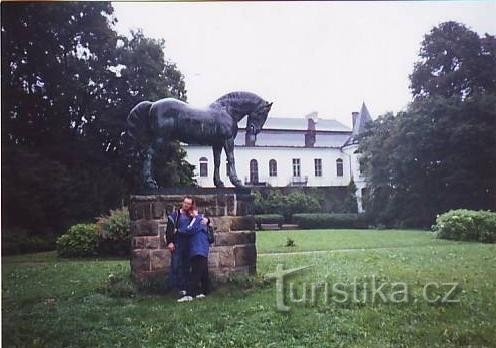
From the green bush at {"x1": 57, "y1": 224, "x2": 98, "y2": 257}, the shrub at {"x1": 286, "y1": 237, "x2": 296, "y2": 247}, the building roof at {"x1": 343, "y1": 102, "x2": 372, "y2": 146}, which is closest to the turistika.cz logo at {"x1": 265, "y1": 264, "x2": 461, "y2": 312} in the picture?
the shrub at {"x1": 286, "y1": 237, "x2": 296, "y2": 247}

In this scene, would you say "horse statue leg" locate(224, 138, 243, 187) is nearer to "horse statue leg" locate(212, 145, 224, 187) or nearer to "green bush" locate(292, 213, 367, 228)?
"horse statue leg" locate(212, 145, 224, 187)

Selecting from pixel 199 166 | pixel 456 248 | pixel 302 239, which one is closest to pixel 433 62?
pixel 456 248

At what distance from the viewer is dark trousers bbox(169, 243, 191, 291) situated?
137 inches

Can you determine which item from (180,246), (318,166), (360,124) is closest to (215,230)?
(180,246)

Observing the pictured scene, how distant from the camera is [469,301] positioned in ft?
11.3

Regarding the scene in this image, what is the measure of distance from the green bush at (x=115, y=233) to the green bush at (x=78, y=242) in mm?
45

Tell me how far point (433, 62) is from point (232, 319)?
84.4 inches

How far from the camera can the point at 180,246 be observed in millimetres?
3508

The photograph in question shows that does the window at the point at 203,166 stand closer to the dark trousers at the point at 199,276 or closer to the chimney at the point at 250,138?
the chimney at the point at 250,138

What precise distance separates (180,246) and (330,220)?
100cm

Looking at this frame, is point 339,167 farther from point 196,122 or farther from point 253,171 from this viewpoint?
point 196,122

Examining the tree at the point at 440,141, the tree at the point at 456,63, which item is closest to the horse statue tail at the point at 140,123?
the tree at the point at 440,141

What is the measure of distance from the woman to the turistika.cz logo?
46 cm

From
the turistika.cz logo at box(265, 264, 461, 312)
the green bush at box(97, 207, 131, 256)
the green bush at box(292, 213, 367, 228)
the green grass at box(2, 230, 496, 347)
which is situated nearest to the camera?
the green grass at box(2, 230, 496, 347)
